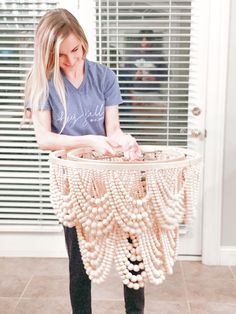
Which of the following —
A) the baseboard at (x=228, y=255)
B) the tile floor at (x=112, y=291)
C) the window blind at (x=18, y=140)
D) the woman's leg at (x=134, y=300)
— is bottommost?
the tile floor at (x=112, y=291)

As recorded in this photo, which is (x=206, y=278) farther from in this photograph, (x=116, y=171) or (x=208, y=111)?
(x=116, y=171)

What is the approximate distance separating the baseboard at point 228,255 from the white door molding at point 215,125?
0.02 m

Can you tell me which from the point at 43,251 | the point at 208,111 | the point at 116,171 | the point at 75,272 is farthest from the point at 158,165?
the point at 43,251

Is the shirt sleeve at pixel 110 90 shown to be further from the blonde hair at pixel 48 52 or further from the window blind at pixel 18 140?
the window blind at pixel 18 140

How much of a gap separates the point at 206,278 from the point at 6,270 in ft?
4.00

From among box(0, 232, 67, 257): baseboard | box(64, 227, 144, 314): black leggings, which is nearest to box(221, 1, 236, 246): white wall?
box(0, 232, 67, 257): baseboard

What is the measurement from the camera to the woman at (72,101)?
127 centimetres

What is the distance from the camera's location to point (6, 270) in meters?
2.47

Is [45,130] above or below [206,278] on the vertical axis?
above

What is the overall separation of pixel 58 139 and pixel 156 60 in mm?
1342

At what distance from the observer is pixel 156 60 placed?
2416mm

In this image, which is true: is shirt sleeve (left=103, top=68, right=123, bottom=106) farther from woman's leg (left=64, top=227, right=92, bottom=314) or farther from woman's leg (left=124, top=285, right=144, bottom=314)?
woman's leg (left=124, top=285, right=144, bottom=314)

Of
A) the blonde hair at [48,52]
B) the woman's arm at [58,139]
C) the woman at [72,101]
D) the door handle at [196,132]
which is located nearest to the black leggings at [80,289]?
the woman at [72,101]

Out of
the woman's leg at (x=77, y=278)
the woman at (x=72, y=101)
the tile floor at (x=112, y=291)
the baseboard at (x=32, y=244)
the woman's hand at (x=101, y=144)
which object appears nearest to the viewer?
the woman's hand at (x=101, y=144)
